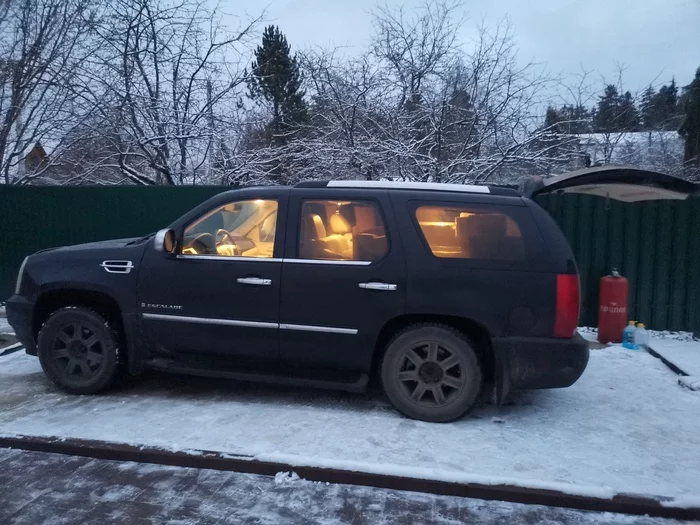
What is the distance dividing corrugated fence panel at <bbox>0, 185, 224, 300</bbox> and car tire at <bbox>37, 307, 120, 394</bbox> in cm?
401

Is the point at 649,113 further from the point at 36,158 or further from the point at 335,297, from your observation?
the point at 36,158

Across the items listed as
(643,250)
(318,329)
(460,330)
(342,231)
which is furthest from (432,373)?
(643,250)

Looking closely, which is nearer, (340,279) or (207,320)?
(340,279)

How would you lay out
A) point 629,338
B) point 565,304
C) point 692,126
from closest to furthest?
point 565,304 < point 629,338 < point 692,126

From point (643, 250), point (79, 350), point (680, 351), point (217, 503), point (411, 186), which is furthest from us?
point (643, 250)

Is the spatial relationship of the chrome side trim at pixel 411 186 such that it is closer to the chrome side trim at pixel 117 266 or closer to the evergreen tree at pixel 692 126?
the chrome side trim at pixel 117 266

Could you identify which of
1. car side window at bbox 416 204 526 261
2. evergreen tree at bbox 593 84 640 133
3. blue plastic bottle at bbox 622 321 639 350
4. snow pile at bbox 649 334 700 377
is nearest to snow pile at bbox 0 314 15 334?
car side window at bbox 416 204 526 261

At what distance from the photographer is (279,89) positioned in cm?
1498

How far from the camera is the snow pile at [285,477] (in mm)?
4344

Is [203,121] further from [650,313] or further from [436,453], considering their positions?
[436,453]

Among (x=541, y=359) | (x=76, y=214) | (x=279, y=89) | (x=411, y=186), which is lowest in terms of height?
(x=541, y=359)

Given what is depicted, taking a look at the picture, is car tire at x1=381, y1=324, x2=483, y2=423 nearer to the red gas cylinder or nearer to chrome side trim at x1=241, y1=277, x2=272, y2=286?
chrome side trim at x1=241, y1=277, x2=272, y2=286

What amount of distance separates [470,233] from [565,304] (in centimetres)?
93

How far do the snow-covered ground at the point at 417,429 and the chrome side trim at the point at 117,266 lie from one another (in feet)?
3.87
